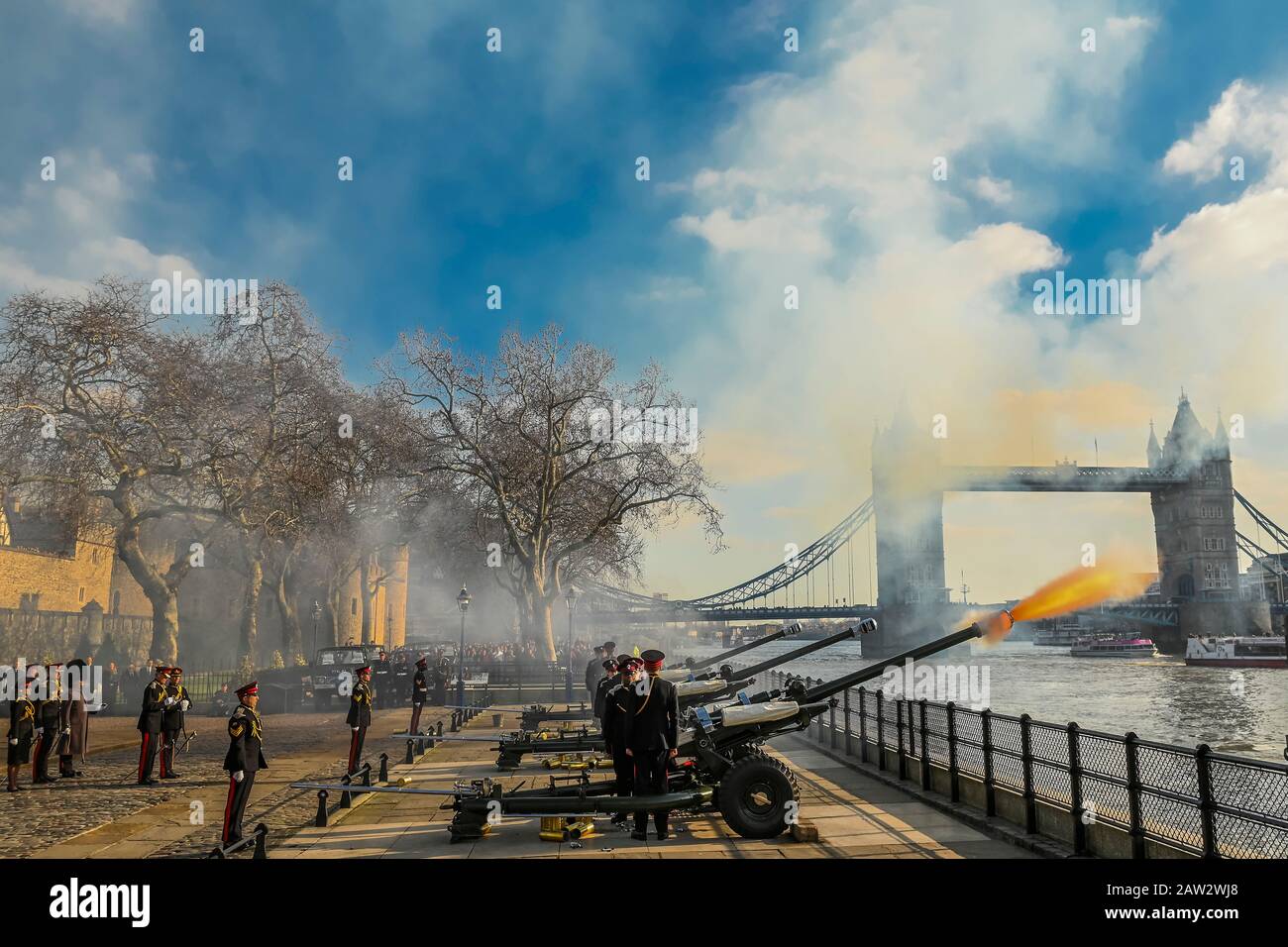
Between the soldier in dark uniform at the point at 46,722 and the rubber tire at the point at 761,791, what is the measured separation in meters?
10.9

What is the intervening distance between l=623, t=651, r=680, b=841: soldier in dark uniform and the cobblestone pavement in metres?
3.86

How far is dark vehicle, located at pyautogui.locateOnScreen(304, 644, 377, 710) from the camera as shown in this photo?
30406mm

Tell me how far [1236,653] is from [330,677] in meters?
79.0

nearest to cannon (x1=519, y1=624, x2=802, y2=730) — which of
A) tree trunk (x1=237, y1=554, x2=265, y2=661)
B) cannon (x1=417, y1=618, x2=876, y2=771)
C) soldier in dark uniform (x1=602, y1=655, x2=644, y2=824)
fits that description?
cannon (x1=417, y1=618, x2=876, y2=771)

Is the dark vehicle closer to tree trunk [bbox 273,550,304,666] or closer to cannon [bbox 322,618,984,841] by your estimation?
tree trunk [bbox 273,550,304,666]

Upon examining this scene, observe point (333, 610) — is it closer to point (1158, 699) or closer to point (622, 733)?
point (622, 733)

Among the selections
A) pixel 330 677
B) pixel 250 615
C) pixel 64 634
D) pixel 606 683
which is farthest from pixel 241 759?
pixel 64 634

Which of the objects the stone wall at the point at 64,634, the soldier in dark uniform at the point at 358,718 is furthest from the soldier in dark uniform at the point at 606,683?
the stone wall at the point at 64,634

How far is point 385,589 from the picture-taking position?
7812 centimetres

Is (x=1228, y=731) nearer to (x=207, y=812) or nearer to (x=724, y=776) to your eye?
(x=724, y=776)

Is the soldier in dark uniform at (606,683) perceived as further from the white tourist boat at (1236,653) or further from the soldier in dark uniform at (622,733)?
the white tourist boat at (1236,653)
